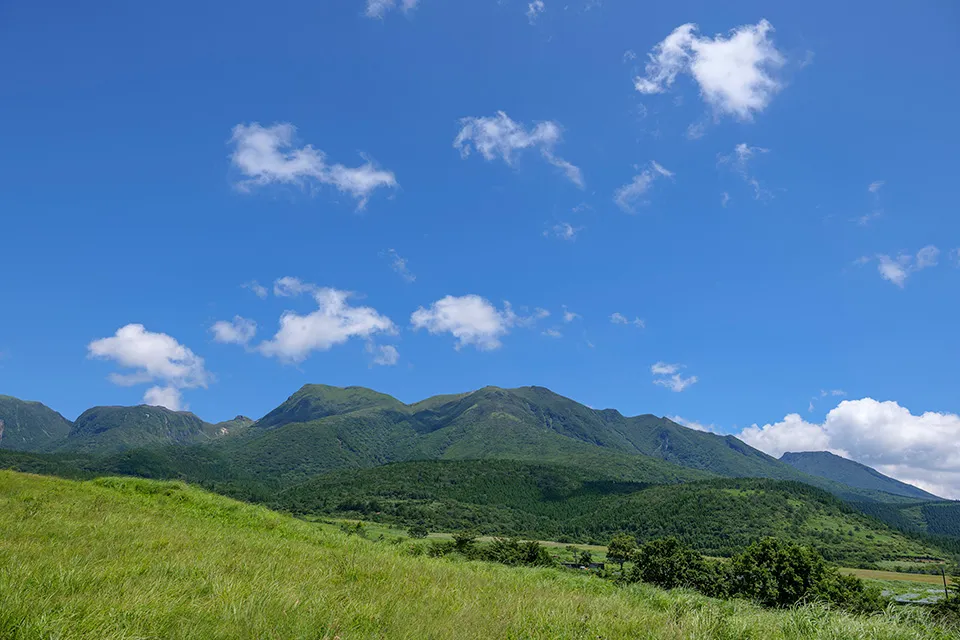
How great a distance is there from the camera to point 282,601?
693cm

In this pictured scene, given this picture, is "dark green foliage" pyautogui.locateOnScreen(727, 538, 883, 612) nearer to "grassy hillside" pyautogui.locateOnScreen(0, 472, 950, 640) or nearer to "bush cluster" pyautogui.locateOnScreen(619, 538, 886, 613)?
"bush cluster" pyautogui.locateOnScreen(619, 538, 886, 613)

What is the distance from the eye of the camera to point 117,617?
566 cm

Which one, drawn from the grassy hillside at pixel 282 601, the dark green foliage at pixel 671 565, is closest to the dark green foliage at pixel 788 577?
the dark green foliage at pixel 671 565

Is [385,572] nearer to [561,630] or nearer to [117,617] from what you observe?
[561,630]

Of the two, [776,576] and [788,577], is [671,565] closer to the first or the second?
[776,576]

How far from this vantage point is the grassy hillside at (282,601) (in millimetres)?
5789

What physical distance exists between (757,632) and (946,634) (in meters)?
3.49

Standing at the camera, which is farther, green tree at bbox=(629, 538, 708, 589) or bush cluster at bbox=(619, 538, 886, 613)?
green tree at bbox=(629, 538, 708, 589)

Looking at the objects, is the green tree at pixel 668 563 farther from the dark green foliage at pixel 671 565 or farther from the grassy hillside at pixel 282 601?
the grassy hillside at pixel 282 601

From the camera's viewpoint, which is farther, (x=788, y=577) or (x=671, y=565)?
(x=671, y=565)

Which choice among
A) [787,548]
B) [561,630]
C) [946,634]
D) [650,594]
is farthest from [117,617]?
[787,548]

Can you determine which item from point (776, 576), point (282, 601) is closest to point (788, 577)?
point (776, 576)

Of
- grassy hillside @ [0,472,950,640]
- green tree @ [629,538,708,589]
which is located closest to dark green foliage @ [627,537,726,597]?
green tree @ [629,538,708,589]

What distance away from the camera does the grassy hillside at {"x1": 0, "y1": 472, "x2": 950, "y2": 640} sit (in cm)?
579
